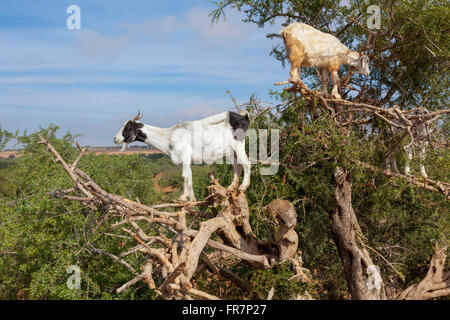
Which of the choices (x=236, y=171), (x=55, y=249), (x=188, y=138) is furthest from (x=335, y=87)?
(x=55, y=249)

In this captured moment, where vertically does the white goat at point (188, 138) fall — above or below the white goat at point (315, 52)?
below

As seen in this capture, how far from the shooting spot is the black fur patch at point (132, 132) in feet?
16.5

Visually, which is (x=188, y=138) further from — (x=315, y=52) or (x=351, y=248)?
(x=351, y=248)

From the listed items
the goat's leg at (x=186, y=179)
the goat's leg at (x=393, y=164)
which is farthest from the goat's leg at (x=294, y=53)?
the goat's leg at (x=393, y=164)

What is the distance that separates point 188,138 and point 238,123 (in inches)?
33.9

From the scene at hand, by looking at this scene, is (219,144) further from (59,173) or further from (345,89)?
(59,173)

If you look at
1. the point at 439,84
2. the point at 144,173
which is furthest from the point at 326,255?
the point at 144,173

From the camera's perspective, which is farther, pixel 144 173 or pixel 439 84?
pixel 144 173

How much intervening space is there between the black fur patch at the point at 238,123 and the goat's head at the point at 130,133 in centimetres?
131

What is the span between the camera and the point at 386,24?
838 centimetres

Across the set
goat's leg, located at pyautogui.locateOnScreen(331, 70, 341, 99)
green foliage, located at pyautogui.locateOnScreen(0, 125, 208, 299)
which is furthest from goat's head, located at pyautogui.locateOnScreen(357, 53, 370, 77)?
green foliage, located at pyautogui.locateOnScreen(0, 125, 208, 299)

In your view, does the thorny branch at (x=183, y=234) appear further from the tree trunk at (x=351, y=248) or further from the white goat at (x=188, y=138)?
the tree trunk at (x=351, y=248)

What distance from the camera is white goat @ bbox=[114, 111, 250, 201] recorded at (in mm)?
5117

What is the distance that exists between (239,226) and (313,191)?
187 centimetres
